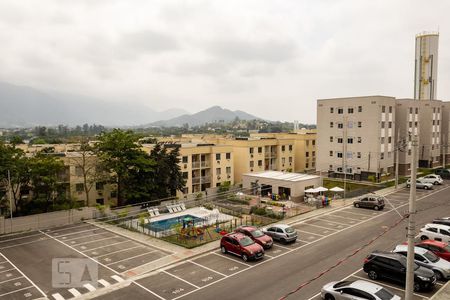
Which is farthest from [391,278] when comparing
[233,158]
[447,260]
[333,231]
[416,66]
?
[416,66]

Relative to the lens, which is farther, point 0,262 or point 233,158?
point 233,158

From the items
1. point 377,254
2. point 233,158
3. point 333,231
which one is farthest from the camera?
point 233,158

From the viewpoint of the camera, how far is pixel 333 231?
100 ft

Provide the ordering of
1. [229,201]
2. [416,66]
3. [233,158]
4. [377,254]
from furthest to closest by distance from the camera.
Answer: [416,66] → [233,158] → [229,201] → [377,254]

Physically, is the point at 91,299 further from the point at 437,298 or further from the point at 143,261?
the point at 437,298

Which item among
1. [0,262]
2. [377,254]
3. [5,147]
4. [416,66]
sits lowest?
[0,262]

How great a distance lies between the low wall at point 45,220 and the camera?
32688 millimetres

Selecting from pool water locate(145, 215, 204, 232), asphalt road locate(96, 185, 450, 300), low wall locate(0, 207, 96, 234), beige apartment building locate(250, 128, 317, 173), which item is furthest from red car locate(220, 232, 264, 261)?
beige apartment building locate(250, 128, 317, 173)

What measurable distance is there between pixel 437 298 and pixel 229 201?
99.1ft

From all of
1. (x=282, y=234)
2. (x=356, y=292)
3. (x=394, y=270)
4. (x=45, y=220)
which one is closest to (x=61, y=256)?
(x=45, y=220)

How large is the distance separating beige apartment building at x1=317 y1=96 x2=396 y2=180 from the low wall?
1625 inches

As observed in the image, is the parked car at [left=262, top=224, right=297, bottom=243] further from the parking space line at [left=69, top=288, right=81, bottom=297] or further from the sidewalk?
the parking space line at [left=69, top=288, right=81, bottom=297]

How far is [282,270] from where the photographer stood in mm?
21641

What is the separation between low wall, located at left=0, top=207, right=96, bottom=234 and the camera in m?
32.7
